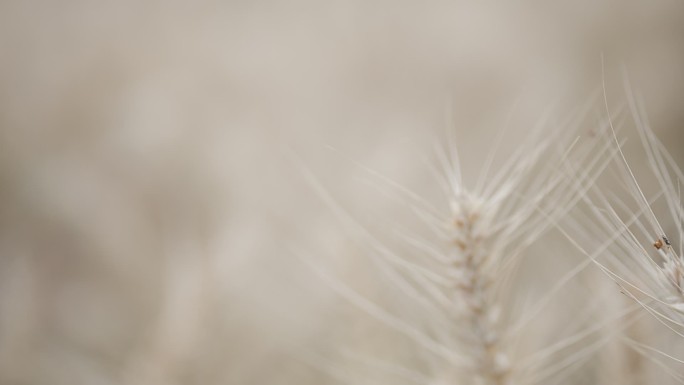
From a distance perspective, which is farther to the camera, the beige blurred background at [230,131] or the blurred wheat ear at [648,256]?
the beige blurred background at [230,131]

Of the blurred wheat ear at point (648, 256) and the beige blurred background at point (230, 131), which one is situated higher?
the beige blurred background at point (230, 131)

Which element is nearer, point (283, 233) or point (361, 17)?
point (283, 233)

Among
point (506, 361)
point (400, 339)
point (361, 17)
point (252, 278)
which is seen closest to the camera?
point (506, 361)

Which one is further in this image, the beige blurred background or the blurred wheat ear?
the beige blurred background

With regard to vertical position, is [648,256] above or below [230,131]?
below

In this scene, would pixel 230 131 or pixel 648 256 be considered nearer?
pixel 648 256

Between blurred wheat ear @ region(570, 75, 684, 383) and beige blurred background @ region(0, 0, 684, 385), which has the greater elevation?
beige blurred background @ region(0, 0, 684, 385)

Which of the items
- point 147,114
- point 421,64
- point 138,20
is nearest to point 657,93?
point 421,64

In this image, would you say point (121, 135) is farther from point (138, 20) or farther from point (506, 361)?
point (506, 361)
